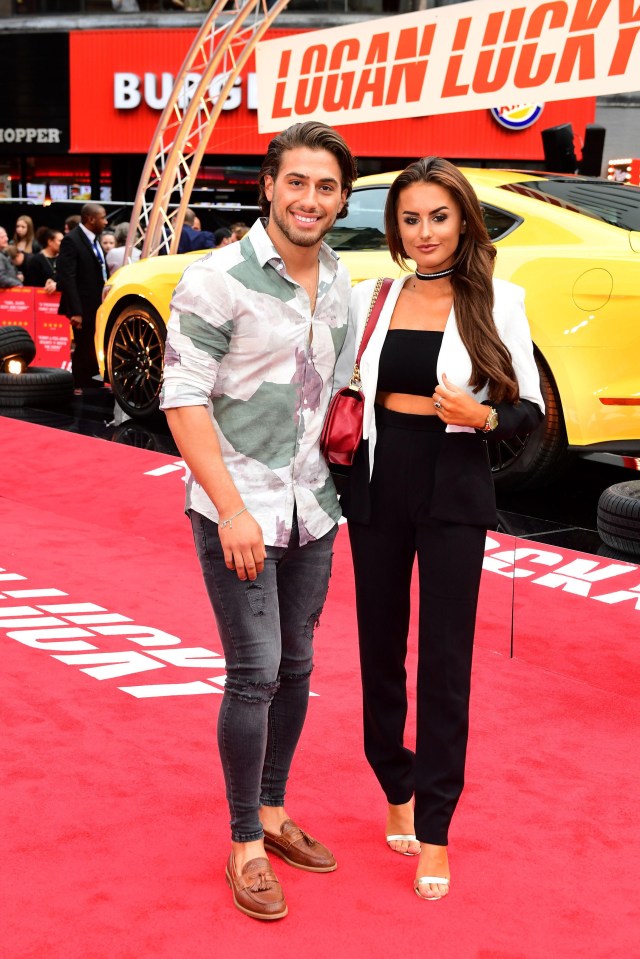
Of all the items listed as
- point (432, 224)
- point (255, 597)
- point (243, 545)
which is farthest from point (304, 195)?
point (255, 597)

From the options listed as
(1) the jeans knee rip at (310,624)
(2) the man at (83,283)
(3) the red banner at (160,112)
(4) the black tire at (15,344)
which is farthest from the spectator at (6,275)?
(1) the jeans knee rip at (310,624)

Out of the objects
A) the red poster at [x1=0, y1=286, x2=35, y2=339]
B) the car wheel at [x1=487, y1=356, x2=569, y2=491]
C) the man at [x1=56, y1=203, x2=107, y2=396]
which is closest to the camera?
the car wheel at [x1=487, y1=356, x2=569, y2=491]

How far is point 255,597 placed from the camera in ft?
8.65

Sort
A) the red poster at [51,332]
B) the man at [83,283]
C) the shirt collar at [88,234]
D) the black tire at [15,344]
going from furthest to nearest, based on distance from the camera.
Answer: the red poster at [51,332] → the shirt collar at [88,234] → the man at [83,283] → the black tire at [15,344]

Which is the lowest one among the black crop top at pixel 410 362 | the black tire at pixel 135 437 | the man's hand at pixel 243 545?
the black tire at pixel 135 437

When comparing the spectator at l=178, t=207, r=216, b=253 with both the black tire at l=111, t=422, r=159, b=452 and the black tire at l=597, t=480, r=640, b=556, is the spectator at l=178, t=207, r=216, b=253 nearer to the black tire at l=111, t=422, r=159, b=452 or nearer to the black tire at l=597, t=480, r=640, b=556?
the black tire at l=111, t=422, r=159, b=452

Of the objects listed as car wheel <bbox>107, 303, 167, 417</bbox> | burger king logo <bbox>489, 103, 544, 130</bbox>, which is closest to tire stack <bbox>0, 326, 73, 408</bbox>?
car wheel <bbox>107, 303, 167, 417</bbox>

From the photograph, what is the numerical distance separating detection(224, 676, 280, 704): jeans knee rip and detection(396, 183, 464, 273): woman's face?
1.03 m

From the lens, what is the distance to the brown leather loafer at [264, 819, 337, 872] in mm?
2861

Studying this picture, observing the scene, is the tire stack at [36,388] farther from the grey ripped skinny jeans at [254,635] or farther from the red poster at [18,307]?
the grey ripped skinny jeans at [254,635]

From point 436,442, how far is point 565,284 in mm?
3406

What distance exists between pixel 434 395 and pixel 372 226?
4.50 m

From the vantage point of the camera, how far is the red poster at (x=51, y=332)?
1119cm

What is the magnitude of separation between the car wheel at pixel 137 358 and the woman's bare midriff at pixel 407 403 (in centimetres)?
562
